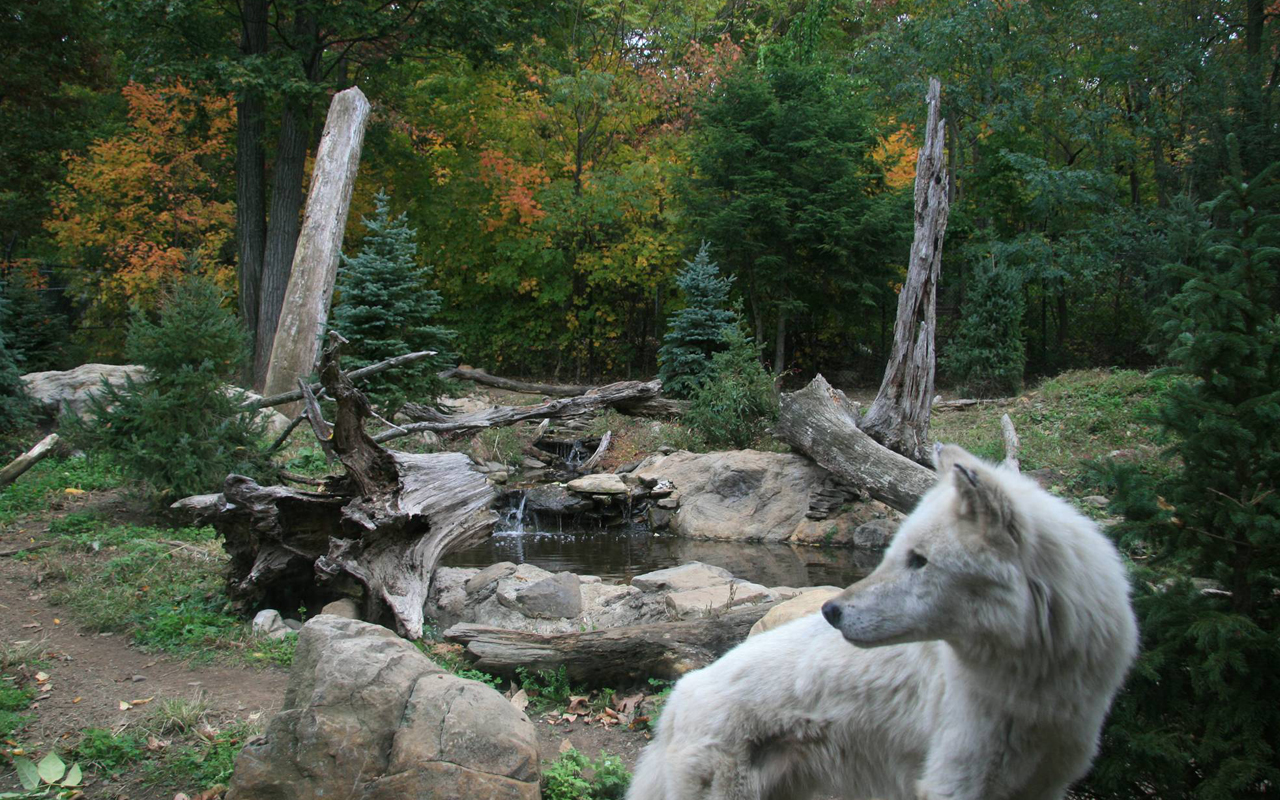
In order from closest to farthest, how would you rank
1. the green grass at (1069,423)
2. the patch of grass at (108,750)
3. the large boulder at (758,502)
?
the patch of grass at (108,750) → the large boulder at (758,502) → the green grass at (1069,423)

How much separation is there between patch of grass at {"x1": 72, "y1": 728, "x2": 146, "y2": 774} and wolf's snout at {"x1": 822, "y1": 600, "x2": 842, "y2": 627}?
3222mm

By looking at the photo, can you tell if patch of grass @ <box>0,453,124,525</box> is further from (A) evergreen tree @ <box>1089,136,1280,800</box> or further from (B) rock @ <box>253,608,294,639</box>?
(A) evergreen tree @ <box>1089,136,1280,800</box>

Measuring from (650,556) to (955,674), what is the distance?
7992 millimetres

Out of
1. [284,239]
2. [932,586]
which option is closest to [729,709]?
[932,586]

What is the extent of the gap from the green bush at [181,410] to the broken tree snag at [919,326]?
23.1ft

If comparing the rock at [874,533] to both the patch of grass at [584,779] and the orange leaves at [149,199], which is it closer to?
the patch of grass at [584,779]

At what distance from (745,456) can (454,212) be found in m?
11.0

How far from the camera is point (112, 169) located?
1631 cm

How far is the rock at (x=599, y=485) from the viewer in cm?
1170

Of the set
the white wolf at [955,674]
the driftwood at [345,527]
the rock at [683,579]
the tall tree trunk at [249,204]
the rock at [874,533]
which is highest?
the tall tree trunk at [249,204]

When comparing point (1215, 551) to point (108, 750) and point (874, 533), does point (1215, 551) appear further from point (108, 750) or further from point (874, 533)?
point (874, 533)

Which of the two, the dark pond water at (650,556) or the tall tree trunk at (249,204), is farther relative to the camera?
the tall tree trunk at (249,204)

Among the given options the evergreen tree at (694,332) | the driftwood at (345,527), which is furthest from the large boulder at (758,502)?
the driftwood at (345,527)

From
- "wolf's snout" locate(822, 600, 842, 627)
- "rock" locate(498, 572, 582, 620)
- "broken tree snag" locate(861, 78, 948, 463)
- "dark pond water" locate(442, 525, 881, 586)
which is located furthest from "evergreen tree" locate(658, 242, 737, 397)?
"wolf's snout" locate(822, 600, 842, 627)
